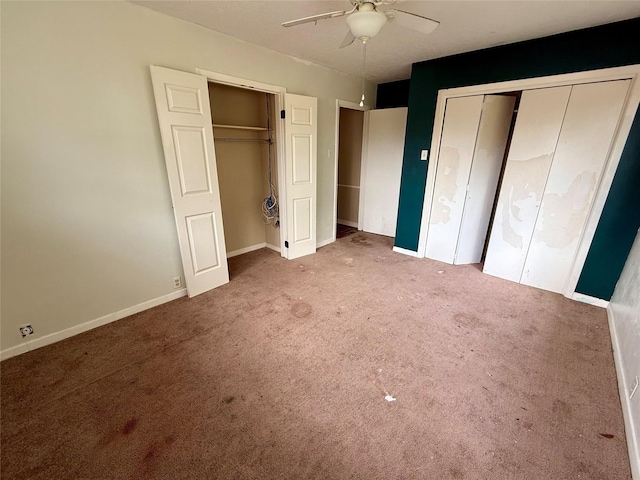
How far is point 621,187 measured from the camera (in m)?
2.40

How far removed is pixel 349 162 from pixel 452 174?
2083mm

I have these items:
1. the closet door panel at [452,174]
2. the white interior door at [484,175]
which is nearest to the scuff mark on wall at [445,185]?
the closet door panel at [452,174]

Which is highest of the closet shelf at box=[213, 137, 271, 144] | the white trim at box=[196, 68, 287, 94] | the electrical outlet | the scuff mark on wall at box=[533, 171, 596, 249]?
the white trim at box=[196, 68, 287, 94]

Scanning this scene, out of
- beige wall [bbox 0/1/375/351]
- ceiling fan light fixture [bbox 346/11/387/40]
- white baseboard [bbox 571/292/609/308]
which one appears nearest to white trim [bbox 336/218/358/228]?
white baseboard [bbox 571/292/609/308]

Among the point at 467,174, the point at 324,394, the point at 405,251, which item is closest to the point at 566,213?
the point at 467,174

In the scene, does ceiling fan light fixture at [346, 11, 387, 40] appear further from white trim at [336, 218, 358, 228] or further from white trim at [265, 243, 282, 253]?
white trim at [336, 218, 358, 228]

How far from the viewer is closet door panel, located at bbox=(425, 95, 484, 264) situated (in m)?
3.13

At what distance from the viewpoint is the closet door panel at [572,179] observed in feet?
7.84

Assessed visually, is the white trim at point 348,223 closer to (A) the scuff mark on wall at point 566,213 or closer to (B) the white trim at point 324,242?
(B) the white trim at point 324,242

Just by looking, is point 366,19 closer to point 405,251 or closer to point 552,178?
point 552,178

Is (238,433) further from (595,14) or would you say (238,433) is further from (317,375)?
(595,14)

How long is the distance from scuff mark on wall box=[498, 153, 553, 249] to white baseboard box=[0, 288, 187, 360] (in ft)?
11.8

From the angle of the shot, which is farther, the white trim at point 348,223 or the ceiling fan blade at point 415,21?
the white trim at point 348,223

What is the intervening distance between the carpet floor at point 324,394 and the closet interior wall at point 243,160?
1.37 metres
